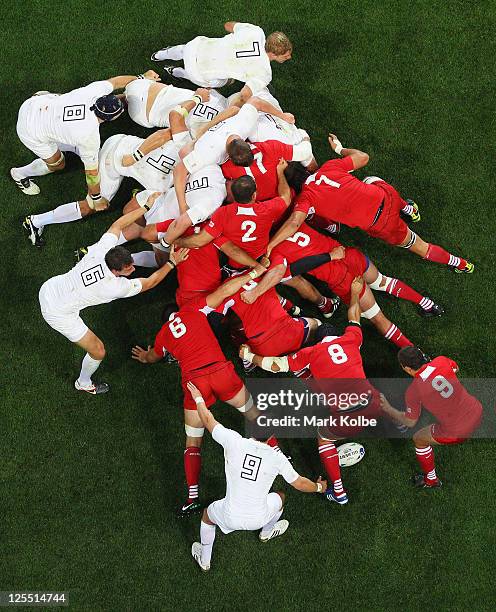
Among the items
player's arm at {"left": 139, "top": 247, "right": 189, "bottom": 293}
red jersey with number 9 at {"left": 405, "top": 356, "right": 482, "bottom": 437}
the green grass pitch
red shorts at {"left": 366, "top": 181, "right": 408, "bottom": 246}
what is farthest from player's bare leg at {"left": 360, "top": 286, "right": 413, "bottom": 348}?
player's arm at {"left": 139, "top": 247, "right": 189, "bottom": 293}

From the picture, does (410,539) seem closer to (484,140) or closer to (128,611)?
(128,611)

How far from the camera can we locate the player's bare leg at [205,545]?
9.30 m

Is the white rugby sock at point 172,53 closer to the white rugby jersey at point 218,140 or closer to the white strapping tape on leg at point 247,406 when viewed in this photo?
the white rugby jersey at point 218,140

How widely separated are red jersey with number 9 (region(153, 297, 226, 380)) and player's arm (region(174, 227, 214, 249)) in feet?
2.59

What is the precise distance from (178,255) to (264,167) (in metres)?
1.49

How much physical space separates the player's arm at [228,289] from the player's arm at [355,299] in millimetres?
1165

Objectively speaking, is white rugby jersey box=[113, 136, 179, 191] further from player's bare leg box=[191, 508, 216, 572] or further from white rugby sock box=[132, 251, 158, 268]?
player's bare leg box=[191, 508, 216, 572]

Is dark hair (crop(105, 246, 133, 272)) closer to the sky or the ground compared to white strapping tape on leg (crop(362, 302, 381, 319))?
closer to the sky

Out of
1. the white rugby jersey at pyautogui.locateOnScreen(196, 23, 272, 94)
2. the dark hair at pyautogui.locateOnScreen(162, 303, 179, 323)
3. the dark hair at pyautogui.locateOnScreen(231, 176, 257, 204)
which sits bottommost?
the dark hair at pyautogui.locateOnScreen(162, 303, 179, 323)

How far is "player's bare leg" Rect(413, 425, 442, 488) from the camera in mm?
9633

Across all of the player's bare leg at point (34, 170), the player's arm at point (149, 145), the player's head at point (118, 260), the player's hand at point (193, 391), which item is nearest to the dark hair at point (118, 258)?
the player's head at point (118, 260)

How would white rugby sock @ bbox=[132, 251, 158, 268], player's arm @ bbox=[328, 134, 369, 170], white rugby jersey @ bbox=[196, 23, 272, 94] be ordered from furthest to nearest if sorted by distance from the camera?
white rugby sock @ bbox=[132, 251, 158, 268] < white rugby jersey @ bbox=[196, 23, 272, 94] < player's arm @ bbox=[328, 134, 369, 170]

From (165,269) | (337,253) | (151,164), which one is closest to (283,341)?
(337,253)

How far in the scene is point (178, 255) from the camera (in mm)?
9711
